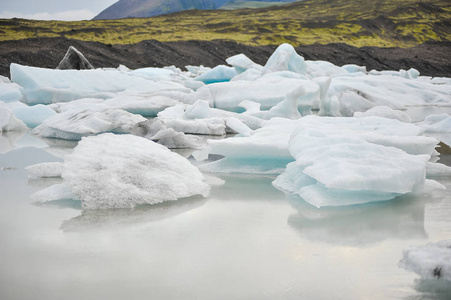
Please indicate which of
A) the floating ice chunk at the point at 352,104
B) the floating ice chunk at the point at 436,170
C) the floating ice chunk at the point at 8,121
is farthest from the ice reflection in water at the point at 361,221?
the floating ice chunk at the point at 352,104

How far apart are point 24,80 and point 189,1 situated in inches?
5633

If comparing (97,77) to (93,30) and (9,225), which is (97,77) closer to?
(9,225)

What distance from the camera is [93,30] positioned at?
27.6 meters

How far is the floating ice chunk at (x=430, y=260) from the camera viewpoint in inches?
62.1

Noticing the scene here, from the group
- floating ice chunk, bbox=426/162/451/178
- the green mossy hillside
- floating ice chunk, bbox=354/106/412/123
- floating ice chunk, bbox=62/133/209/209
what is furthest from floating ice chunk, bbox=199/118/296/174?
the green mossy hillside

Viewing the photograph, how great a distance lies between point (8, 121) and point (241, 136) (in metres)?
2.54

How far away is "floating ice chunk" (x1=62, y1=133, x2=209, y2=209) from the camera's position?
92.9 inches

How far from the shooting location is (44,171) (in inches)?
119

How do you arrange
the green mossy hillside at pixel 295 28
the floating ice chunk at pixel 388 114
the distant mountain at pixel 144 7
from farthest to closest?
the distant mountain at pixel 144 7 → the green mossy hillside at pixel 295 28 → the floating ice chunk at pixel 388 114

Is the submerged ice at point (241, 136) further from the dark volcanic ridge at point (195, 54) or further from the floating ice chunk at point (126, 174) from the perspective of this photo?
the dark volcanic ridge at point (195, 54)

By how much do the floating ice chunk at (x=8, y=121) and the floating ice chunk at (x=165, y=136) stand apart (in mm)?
1603

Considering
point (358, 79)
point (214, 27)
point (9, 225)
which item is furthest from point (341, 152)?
point (214, 27)

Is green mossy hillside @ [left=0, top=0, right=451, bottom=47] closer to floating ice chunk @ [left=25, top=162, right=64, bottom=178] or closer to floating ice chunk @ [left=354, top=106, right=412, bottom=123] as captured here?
floating ice chunk @ [left=354, top=106, right=412, bottom=123]

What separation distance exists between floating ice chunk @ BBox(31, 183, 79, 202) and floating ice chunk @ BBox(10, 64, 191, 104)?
5.57 metres
